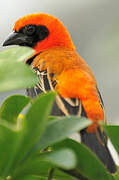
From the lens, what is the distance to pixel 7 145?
0.75 metres

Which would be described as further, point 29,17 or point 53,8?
point 53,8

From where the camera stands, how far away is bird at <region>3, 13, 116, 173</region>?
197 centimetres

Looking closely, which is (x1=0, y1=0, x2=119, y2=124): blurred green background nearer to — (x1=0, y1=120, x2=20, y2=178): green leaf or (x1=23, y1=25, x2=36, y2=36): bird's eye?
(x1=23, y1=25, x2=36, y2=36): bird's eye

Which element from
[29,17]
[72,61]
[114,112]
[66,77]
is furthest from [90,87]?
[114,112]

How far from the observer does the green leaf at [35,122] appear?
2.46 feet

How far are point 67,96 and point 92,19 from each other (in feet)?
19.7

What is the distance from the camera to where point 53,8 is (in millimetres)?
8516

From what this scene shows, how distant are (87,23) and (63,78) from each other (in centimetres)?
580

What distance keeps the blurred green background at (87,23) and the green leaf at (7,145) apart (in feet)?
21.7

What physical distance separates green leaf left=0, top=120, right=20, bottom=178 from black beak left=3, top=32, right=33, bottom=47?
3065mm

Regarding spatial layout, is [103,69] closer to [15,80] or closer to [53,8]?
[53,8]

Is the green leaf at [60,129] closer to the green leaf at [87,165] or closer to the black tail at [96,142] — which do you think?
the green leaf at [87,165]

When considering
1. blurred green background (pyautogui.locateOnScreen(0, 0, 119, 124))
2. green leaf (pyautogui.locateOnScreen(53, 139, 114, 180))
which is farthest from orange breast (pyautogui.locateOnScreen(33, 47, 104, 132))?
blurred green background (pyautogui.locateOnScreen(0, 0, 119, 124))

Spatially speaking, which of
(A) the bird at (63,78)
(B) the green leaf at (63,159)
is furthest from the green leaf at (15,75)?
(A) the bird at (63,78)
